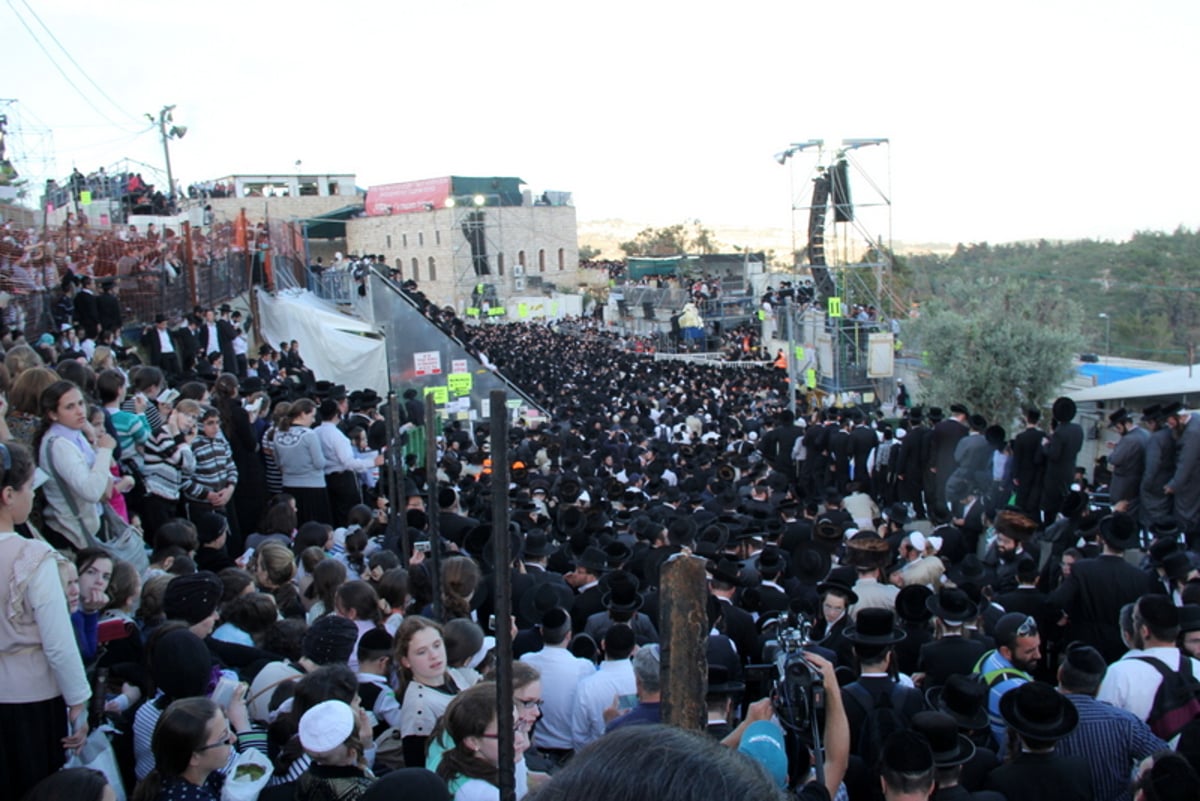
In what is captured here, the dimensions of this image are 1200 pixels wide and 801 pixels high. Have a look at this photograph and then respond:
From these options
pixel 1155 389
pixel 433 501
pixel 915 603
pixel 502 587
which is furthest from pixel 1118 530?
pixel 1155 389

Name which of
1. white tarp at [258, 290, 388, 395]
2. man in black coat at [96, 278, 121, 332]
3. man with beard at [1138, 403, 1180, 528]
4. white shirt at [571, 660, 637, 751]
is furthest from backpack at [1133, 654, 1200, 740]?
white tarp at [258, 290, 388, 395]

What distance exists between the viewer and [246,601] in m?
4.78

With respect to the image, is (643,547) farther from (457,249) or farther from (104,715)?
(457,249)

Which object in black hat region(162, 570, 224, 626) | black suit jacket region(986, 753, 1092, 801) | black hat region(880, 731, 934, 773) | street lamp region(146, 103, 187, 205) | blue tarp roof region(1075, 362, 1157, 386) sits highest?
street lamp region(146, 103, 187, 205)

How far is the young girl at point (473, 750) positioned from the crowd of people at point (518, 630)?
10 mm

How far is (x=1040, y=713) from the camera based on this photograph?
12.5 ft

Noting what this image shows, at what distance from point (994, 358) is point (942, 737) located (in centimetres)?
2157

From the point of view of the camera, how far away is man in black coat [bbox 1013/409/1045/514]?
34.9ft

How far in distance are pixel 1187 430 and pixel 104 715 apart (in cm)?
927

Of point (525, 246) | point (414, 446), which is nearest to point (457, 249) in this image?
point (525, 246)

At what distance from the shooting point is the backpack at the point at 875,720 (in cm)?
402

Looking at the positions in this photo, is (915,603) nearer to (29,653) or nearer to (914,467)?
(29,653)

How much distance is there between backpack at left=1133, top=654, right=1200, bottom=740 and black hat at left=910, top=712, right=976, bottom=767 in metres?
1.47

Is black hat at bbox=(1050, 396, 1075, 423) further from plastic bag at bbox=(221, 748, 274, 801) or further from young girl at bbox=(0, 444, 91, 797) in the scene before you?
young girl at bbox=(0, 444, 91, 797)
